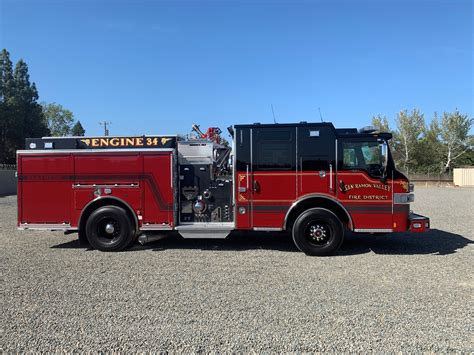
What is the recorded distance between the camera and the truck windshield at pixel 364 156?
8.16 meters

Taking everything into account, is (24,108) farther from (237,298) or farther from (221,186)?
(237,298)

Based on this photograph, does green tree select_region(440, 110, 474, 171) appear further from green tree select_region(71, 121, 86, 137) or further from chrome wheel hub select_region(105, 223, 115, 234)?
green tree select_region(71, 121, 86, 137)

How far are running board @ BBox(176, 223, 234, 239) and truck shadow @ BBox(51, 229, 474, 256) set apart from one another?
1.67 feet

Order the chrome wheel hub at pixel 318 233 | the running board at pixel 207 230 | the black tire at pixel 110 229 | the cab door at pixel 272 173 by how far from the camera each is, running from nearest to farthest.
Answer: the chrome wheel hub at pixel 318 233
the cab door at pixel 272 173
the running board at pixel 207 230
the black tire at pixel 110 229

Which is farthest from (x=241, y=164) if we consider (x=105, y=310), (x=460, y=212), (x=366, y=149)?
(x=460, y=212)

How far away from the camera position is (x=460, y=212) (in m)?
16.2

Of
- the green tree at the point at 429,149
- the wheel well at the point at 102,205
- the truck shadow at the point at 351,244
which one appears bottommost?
the truck shadow at the point at 351,244

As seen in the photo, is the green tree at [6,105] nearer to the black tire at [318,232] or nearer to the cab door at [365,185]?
the black tire at [318,232]

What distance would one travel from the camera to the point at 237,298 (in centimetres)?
543

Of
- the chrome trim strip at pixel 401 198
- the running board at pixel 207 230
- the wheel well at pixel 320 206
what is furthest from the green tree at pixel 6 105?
the chrome trim strip at pixel 401 198

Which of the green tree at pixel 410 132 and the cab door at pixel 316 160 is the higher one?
the green tree at pixel 410 132

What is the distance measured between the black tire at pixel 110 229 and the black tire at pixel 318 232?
11.8 feet

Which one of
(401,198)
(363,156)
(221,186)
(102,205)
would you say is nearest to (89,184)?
(102,205)

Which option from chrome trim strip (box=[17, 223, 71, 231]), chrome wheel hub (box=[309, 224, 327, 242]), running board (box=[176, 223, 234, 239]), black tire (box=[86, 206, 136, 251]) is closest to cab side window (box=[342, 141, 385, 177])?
chrome wheel hub (box=[309, 224, 327, 242])
